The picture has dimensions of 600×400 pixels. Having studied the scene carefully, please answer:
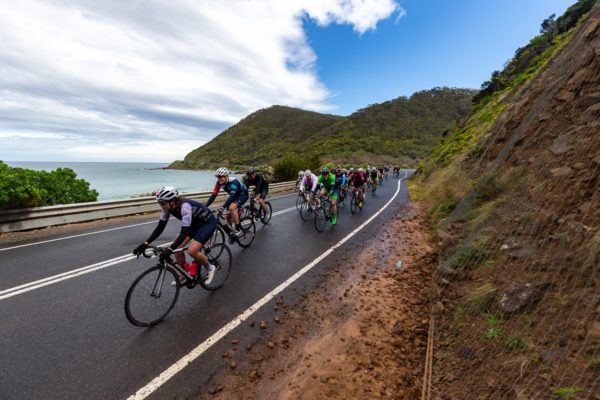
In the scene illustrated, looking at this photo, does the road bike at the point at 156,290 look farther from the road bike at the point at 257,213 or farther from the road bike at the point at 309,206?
the road bike at the point at 309,206

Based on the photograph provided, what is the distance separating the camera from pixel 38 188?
10.4 m

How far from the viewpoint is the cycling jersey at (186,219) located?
451 centimetres

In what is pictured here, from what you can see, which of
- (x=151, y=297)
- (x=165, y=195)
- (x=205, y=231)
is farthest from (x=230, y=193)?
(x=151, y=297)

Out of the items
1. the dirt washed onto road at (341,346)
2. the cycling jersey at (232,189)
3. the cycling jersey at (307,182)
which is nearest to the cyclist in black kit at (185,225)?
the dirt washed onto road at (341,346)

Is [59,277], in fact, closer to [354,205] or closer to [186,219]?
[186,219]

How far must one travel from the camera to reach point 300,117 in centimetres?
13800

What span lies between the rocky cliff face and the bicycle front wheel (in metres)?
3.88

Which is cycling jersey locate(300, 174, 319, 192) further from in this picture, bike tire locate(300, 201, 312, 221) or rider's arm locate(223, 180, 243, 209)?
rider's arm locate(223, 180, 243, 209)

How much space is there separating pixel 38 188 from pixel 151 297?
9611 millimetres

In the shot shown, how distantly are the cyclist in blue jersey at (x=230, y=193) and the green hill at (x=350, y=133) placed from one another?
201ft

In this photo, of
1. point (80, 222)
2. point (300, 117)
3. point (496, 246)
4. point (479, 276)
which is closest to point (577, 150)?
point (496, 246)

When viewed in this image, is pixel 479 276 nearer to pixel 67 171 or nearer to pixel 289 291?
pixel 289 291

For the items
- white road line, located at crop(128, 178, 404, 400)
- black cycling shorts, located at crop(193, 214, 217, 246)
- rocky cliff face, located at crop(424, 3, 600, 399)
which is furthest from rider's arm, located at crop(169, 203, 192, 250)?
rocky cliff face, located at crop(424, 3, 600, 399)

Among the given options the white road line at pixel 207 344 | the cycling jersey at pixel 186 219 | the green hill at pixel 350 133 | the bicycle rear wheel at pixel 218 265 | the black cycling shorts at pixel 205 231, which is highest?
the green hill at pixel 350 133
